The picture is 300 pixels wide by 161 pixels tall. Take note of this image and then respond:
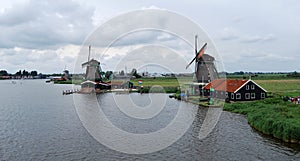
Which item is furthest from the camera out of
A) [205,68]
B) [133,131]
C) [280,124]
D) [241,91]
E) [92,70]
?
[92,70]

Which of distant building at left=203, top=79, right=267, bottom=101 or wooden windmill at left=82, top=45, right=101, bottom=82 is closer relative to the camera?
distant building at left=203, top=79, right=267, bottom=101

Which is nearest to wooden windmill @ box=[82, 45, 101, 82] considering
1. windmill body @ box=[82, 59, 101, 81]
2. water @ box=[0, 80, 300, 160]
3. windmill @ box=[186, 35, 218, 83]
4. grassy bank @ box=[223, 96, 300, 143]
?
windmill body @ box=[82, 59, 101, 81]

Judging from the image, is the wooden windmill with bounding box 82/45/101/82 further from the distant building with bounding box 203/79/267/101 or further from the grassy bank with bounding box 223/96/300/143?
the grassy bank with bounding box 223/96/300/143

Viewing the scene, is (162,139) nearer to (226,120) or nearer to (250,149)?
(250,149)

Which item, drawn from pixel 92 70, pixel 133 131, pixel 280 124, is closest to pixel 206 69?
pixel 133 131

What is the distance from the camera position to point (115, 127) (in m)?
20.6

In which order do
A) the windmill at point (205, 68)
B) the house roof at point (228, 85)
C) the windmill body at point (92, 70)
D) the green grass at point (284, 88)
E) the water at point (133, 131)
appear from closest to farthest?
1. the water at point (133, 131)
2. the house roof at point (228, 85)
3. the green grass at point (284, 88)
4. the windmill at point (205, 68)
5. the windmill body at point (92, 70)

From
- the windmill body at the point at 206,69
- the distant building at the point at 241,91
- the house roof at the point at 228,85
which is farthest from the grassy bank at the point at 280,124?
the windmill body at the point at 206,69

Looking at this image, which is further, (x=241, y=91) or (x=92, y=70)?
(x=92, y=70)

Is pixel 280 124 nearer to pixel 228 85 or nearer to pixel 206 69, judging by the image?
pixel 228 85

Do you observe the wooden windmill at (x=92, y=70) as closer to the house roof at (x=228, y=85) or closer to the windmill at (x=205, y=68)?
the windmill at (x=205, y=68)

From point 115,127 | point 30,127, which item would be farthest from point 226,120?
point 30,127

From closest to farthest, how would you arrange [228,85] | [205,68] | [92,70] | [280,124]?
[280,124] → [228,85] → [205,68] → [92,70]

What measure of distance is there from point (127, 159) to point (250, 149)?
685 cm
